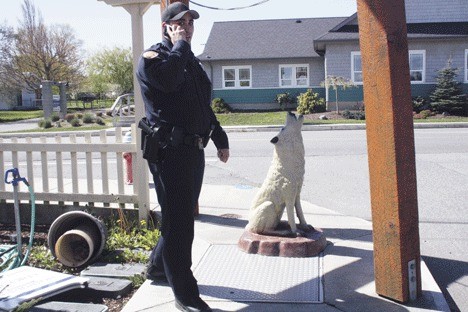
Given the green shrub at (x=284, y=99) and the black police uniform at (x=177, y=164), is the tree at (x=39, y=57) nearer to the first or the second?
the green shrub at (x=284, y=99)

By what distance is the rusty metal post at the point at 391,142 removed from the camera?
3.47 m

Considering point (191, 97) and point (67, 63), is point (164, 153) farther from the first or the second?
point (67, 63)

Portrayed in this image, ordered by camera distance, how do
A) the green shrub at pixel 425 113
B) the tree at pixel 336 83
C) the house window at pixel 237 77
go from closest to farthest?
the green shrub at pixel 425 113, the tree at pixel 336 83, the house window at pixel 237 77

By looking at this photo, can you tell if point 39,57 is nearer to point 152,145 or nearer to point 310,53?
point 310,53

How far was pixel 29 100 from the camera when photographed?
181 ft

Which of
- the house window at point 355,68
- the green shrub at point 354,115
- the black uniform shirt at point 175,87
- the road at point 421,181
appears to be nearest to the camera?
the black uniform shirt at point 175,87

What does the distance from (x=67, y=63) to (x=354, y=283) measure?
153 feet

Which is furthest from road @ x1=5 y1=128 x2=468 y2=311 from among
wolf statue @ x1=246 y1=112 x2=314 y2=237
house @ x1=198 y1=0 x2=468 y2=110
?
house @ x1=198 y1=0 x2=468 y2=110

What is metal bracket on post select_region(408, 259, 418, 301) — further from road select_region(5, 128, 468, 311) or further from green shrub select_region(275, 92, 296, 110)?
green shrub select_region(275, 92, 296, 110)

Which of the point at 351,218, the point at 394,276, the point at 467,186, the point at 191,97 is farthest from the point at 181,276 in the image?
the point at 467,186

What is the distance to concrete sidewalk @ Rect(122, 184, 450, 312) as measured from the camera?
3662 mm

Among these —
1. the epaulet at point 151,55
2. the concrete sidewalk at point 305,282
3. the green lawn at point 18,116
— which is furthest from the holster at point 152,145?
the green lawn at point 18,116

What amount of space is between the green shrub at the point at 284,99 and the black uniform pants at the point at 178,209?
25483 millimetres

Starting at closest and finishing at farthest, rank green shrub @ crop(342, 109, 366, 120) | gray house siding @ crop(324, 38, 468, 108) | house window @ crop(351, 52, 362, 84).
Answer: green shrub @ crop(342, 109, 366, 120) → gray house siding @ crop(324, 38, 468, 108) → house window @ crop(351, 52, 362, 84)
